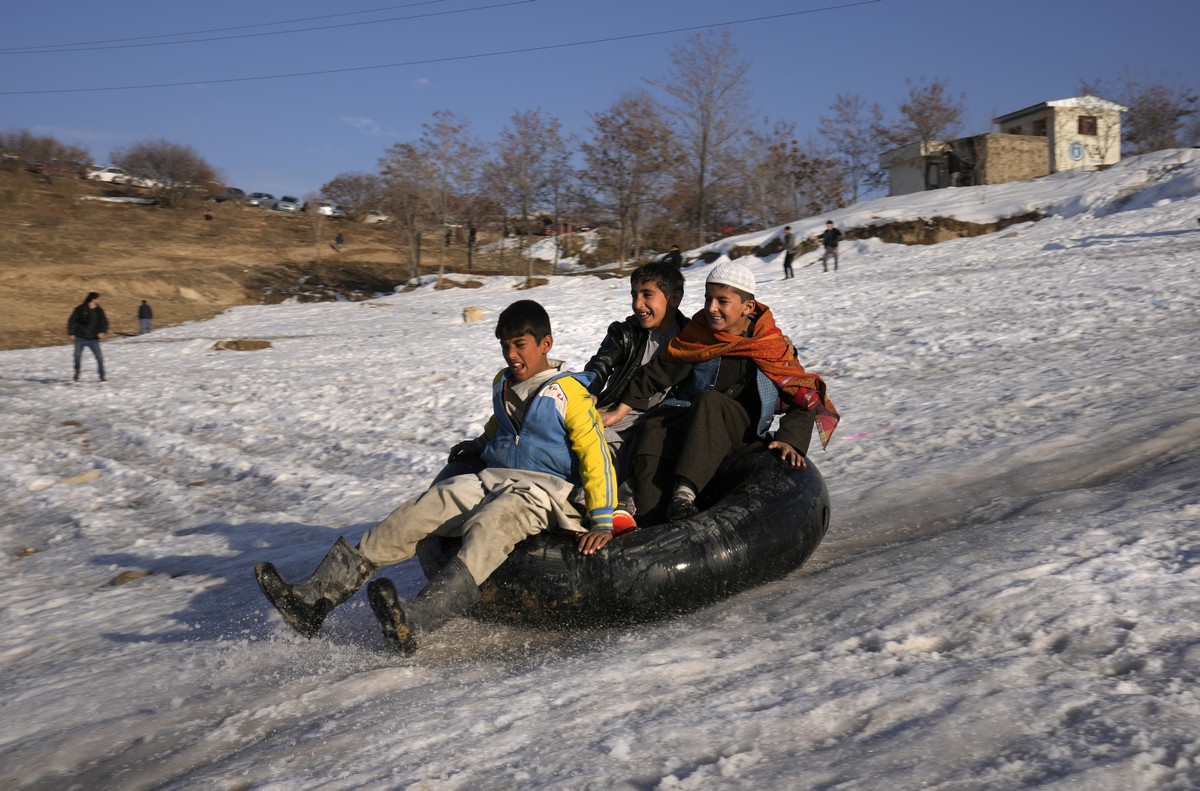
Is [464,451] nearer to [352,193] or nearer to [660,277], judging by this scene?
[660,277]

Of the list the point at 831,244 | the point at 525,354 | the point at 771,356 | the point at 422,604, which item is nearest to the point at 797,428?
the point at 771,356

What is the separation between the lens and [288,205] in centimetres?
7475

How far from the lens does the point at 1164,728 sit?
9.01 ft

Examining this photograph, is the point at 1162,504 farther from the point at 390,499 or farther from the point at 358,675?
the point at 390,499

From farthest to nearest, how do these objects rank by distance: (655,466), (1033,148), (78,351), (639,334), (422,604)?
(1033,148) < (78,351) < (639,334) < (655,466) < (422,604)

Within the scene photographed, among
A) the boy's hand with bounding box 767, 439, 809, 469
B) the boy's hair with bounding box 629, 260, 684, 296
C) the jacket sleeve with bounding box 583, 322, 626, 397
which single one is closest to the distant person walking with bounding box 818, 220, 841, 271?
the boy's hair with bounding box 629, 260, 684, 296

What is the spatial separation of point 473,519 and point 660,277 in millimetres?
2049

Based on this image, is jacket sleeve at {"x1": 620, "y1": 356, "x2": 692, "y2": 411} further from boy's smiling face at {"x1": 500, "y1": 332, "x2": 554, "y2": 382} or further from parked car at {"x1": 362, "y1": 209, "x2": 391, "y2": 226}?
parked car at {"x1": 362, "y1": 209, "x2": 391, "y2": 226}

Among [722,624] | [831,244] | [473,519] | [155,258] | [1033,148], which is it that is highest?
[1033,148]

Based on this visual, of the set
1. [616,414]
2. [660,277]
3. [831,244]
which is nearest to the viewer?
[616,414]

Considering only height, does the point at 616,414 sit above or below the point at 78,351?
below

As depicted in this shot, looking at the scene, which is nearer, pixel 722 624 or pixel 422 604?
pixel 422 604

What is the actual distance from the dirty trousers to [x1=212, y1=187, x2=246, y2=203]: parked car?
73.2 meters

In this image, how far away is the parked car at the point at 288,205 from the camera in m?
73.2
